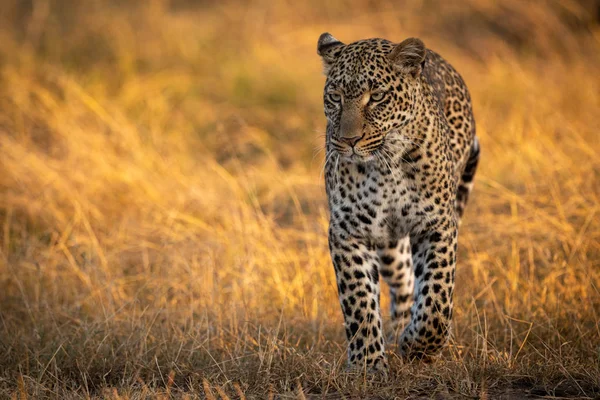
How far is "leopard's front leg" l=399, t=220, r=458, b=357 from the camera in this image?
5.14 m

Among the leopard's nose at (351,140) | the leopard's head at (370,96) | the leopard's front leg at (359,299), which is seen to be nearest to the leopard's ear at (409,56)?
the leopard's head at (370,96)

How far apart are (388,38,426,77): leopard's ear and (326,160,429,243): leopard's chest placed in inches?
23.2

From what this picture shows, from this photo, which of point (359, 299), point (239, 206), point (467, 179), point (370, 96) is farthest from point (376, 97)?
point (239, 206)

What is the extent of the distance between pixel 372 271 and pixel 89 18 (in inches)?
367

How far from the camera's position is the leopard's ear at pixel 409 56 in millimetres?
5035

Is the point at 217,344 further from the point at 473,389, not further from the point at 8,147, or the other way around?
the point at 8,147

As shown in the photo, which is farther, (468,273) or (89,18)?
(89,18)

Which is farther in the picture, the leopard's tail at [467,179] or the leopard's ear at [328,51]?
the leopard's tail at [467,179]

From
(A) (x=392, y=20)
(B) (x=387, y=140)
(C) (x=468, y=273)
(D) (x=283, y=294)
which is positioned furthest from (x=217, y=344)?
(A) (x=392, y=20)

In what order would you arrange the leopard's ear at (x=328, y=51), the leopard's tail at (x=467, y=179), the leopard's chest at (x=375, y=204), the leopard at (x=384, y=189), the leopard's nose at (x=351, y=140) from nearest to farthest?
the leopard's nose at (x=351, y=140), the leopard at (x=384, y=189), the leopard's chest at (x=375, y=204), the leopard's ear at (x=328, y=51), the leopard's tail at (x=467, y=179)

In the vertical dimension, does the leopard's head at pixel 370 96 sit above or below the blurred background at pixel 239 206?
above

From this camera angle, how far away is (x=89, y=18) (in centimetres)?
1330

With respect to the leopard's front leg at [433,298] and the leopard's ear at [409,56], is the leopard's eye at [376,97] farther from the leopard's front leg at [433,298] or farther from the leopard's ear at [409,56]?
the leopard's front leg at [433,298]

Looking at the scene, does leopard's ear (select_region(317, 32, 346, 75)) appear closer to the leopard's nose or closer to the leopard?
the leopard
